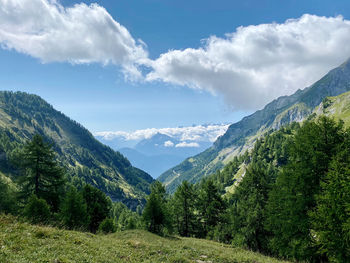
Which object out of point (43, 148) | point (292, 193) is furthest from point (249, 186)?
point (43, 148)

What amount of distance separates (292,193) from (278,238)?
23.1 ft

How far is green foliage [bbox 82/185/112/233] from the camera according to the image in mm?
48844

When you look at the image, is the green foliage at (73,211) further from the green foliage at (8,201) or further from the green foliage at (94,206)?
the green foliage at (94,206)

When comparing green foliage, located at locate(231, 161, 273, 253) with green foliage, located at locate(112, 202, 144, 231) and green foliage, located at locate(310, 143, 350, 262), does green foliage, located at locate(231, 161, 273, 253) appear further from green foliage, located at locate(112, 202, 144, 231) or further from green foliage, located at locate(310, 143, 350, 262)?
green foliage, located at locate(112, 202, 144, 231)

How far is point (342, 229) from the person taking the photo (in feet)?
53.9

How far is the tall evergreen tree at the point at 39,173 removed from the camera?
38062 millimetres

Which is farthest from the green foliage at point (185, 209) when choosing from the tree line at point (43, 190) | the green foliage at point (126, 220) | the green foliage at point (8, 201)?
the green foliage at point (8, 201)

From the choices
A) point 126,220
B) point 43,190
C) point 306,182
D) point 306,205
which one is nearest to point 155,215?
point 43,190

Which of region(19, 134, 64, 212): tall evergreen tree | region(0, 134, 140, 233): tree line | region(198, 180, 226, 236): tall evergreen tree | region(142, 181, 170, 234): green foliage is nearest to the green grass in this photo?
region(0, 134, 140, 233): tree line

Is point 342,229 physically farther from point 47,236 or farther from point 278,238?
point 47,236

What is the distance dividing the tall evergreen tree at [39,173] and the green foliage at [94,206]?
27.8 feet

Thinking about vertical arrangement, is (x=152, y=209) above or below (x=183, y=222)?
above

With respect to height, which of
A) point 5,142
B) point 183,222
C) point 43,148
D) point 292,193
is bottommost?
point 183,222

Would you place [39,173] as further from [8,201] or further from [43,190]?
[8,201]
